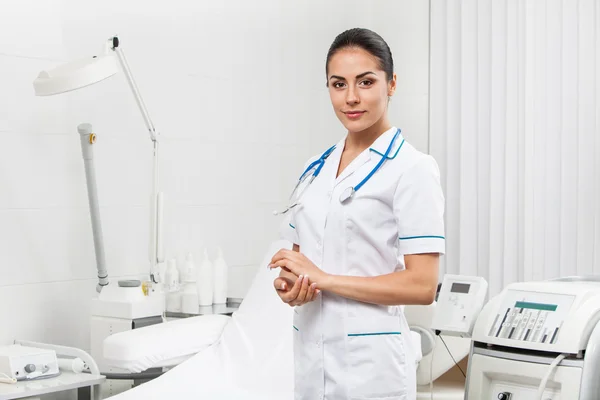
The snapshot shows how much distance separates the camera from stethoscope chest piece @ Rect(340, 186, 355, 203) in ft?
4.47

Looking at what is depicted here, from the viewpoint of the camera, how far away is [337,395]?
1.36m

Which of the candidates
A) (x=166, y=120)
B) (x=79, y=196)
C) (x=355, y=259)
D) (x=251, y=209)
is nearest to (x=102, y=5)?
(x=166, y=120)

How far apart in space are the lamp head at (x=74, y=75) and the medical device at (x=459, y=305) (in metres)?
1.29

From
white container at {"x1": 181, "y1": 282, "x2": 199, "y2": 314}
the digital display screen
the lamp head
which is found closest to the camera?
the digital display screen

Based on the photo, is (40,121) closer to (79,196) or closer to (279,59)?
(79,196)

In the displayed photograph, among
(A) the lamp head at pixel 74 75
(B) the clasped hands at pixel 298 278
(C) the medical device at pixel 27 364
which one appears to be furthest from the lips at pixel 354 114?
(C) the medical device at pixel 27 364

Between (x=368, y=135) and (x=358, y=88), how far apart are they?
0.34 ft

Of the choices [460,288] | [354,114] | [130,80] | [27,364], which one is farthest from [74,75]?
[354,114]

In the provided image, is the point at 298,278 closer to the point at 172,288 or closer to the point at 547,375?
the point at 547,375

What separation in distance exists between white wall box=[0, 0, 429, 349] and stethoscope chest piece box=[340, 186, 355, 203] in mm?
1844

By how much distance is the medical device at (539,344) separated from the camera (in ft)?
6.39

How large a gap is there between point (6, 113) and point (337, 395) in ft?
6.43

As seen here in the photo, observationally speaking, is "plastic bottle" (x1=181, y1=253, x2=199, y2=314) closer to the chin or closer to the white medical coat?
the white medical coat

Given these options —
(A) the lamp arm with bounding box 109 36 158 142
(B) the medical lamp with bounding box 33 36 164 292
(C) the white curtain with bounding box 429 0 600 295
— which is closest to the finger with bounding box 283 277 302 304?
(B) the medical lamp with bounding box 33 36 164 292
